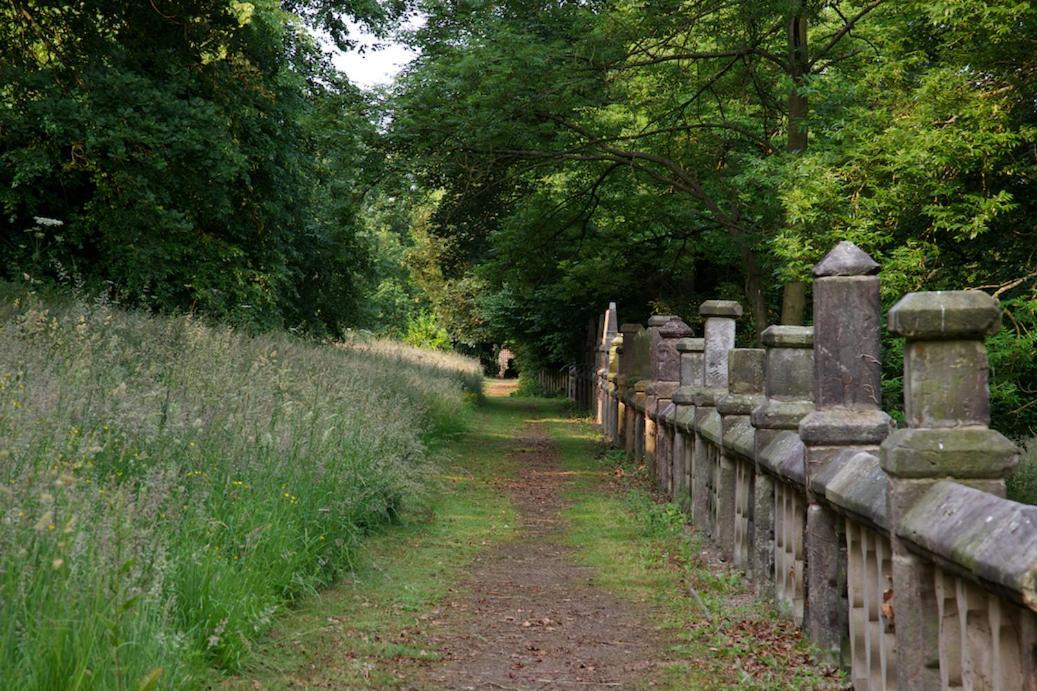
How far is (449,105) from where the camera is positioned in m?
17.3

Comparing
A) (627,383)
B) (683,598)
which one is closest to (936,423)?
(683,598)

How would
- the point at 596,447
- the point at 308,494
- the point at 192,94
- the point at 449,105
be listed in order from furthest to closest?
the point at 596,447 < the point at 449,105 < the point at 192,94 < the point at 308,494

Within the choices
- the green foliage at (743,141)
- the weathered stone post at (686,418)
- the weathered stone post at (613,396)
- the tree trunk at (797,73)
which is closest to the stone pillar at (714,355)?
the weathered stone post at (686,418)

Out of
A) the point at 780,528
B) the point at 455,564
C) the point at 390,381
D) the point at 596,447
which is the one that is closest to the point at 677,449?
the point at 455,564

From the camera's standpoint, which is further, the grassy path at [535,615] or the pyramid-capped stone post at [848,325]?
the pyramid-capped stone post at [848,325]

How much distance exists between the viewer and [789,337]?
7.20 meters

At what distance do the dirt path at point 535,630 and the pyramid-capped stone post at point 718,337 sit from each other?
7.19 feet

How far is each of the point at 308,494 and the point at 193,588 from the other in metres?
2.40

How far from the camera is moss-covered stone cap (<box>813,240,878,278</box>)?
5.90 m

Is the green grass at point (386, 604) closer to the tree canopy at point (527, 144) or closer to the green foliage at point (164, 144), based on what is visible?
the tree canopy at point (527, 144)

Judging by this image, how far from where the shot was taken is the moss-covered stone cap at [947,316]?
13.5ft

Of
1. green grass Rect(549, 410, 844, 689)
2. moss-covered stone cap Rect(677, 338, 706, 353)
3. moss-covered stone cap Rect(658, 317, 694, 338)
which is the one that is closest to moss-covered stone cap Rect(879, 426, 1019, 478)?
green grass Rect(549, 410, 844, 689)

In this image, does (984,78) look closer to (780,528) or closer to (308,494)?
(780,528)

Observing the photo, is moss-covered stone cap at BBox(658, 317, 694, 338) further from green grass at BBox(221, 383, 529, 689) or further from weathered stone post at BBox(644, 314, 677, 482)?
green grass at BBox(221, 383, 529, 689)
